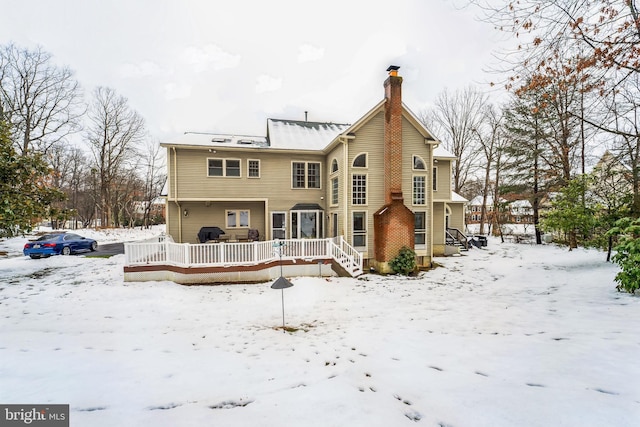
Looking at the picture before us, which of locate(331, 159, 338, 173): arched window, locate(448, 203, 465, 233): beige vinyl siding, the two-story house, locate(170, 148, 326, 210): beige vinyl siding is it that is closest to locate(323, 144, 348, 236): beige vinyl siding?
the two-story house

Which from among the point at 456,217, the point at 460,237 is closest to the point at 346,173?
the point at 456,217

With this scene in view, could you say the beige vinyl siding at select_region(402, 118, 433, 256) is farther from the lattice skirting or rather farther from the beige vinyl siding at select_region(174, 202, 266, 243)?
the beige vinyl siding at select_region(174, 202, 266, 243)

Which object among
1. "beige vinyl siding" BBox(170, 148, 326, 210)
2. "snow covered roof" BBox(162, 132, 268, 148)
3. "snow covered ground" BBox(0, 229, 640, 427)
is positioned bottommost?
"snow covered ground" BBox(0, 229, 640, 427)

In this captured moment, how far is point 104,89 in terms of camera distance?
30.0 metres

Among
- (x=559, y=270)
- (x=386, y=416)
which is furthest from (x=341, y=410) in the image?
(x=559, y=270)

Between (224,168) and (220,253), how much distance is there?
5.48m

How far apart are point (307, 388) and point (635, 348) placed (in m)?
5.06

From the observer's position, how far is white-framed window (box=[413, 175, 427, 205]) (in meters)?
14.0

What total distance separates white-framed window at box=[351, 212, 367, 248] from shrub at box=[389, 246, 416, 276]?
167 cm

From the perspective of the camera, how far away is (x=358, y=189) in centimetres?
1320

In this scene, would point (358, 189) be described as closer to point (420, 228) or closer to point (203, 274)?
point (420, 228)

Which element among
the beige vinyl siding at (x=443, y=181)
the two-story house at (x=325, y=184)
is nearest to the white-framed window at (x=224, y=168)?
the two-story house at (x=325, y=184)

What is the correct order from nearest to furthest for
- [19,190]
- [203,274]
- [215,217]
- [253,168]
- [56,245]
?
[19,190] < [203,274] < [253,168] < [215,217] < [56,245]

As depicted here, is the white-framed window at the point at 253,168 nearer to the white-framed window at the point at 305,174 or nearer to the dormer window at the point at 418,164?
the white-framed window at the point at 305,174
